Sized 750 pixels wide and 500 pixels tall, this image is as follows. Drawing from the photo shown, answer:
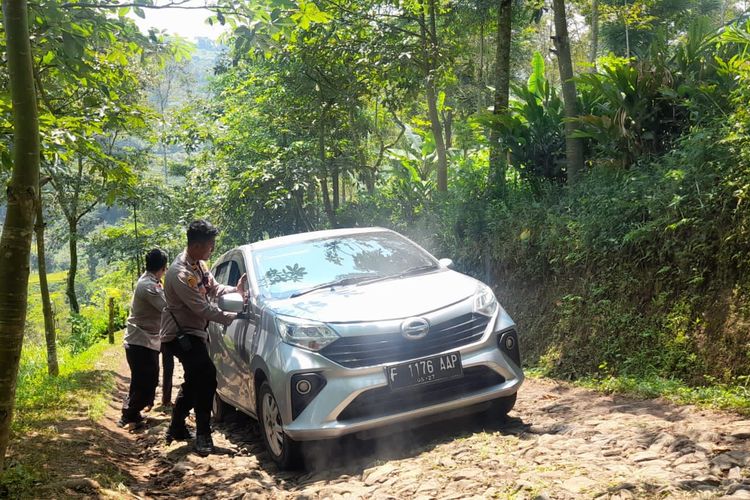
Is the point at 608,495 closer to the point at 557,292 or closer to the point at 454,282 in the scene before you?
the point at 454,282

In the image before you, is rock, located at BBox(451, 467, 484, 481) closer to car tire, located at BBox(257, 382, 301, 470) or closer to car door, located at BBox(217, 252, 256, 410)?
car tire, located at BBox(257, 382, 301, 470)

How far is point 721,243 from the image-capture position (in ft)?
20.3

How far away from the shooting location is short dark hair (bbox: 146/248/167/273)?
7.86 m

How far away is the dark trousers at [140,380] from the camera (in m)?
7.96

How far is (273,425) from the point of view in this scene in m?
5.37

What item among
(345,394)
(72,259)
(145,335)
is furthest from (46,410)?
(72,259)

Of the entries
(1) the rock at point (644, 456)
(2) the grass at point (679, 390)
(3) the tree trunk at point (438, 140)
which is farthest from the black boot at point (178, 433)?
(3) the tree trunk at point (438, 140)

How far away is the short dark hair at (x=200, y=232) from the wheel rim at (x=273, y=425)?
154 centimetres

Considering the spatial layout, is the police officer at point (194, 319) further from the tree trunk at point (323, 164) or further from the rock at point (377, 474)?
the tree trunk at point (323, 164)

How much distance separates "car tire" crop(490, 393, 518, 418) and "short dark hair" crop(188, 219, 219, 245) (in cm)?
276

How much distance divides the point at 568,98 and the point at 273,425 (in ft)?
20.4

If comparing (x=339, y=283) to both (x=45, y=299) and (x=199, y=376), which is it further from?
(x=45, y=299)

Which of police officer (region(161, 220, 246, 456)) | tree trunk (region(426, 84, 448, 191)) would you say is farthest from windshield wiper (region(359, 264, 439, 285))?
tree trunk (region(426, 84, 448, 191))

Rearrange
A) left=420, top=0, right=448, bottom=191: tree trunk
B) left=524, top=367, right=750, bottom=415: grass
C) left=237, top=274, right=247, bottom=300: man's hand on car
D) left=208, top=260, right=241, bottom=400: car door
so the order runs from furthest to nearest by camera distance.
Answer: left=420, top=0, right=448, bottom=191: tree trunk
left=208, top=260, right=241, bottom=400: car door
left=237, top=274, right=247, bottom=300: man's hand on car
left=524, top=367, right=750, bottom=415: grass
